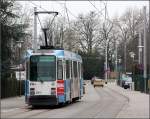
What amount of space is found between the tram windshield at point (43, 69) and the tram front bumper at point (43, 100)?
1.00 meters

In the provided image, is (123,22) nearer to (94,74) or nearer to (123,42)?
(123,42)

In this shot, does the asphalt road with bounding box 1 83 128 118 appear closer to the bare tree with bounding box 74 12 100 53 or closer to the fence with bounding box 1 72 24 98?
the fence with bounding box 1 72 24 98

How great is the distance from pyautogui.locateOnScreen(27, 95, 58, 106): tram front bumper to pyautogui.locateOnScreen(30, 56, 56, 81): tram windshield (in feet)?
3.27

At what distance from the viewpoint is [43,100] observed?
31234 millimetres

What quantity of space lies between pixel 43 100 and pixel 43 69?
67.7 inches

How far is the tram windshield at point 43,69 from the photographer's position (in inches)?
1232

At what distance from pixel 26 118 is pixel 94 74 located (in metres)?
102

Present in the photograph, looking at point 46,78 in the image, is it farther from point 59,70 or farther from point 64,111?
point 64,111

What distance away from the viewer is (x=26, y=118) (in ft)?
74.6

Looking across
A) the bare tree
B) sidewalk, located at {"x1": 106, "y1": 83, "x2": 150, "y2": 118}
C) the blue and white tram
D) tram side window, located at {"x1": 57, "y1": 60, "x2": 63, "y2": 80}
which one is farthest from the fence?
the bare tree

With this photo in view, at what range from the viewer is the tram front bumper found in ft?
102

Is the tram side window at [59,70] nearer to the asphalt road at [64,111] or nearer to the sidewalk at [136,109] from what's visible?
the asphalt road at [64,111]

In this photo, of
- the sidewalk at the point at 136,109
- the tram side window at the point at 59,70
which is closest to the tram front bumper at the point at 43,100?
the tram side window at the point at 59,70

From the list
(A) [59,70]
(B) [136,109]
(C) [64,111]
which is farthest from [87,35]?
(C) [64,111]
